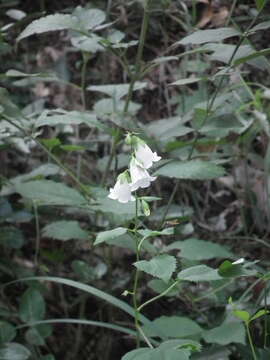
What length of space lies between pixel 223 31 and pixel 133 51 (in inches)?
51.5

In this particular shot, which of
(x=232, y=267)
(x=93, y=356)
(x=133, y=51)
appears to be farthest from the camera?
(x=133, y=51)

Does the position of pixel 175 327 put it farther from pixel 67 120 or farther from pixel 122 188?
pixel 67 120

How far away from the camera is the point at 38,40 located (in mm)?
2611

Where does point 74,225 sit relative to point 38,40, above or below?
below

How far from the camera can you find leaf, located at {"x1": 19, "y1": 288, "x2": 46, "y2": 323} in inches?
58.7

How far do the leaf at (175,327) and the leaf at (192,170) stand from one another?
0.35 m

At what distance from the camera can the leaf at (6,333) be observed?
1431mm

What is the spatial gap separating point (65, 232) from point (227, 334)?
524 millimetres

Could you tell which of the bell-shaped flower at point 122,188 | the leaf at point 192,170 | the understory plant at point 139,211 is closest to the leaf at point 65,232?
the understory plant at point 139,211

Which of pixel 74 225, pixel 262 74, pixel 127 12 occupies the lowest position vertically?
pixel 74 225

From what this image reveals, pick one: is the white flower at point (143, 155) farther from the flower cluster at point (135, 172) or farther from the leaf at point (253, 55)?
the leaf at point (253, 55)

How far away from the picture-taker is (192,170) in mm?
1290

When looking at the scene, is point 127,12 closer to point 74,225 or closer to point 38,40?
point 38,40

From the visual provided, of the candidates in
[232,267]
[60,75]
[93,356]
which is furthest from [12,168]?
[232,267]
